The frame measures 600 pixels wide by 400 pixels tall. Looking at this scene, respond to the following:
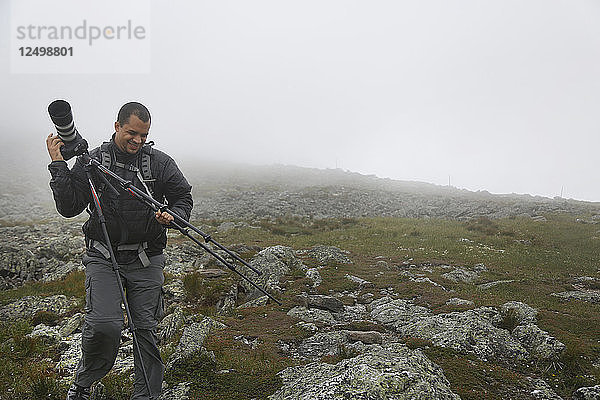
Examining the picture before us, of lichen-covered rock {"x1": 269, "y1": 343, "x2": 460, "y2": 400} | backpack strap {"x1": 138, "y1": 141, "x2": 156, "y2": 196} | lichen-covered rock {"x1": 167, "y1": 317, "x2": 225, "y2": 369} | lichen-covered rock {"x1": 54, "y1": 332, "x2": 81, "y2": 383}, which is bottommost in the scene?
lichen-covered rock {"x1": 54, "y1": 332, "x2": 81, "y2": 383}

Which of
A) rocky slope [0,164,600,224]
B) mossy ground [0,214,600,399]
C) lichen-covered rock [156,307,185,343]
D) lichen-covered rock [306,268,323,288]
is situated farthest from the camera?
rocky slope [0,164,600,224]

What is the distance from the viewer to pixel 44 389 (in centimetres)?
646

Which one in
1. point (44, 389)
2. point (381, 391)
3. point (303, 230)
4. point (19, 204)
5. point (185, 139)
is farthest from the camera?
point (185, 139)

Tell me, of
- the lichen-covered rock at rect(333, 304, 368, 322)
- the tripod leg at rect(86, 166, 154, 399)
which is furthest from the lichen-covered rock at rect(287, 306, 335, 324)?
the tripod leg at rect(86, 166, 154, 399)

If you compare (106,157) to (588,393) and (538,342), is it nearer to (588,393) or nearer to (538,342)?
(588,393)

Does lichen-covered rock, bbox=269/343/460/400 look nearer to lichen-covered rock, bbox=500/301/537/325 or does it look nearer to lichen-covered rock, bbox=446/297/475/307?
lichen-covered rock, bbox=500/301/537/325

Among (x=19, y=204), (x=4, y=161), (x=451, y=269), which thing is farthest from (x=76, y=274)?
(x=4, y=161)

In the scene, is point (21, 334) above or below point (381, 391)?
below

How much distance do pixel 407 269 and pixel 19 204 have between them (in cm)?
4953

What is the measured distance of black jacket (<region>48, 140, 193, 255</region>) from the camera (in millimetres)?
5236

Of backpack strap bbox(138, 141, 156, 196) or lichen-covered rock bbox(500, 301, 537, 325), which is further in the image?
lichen-covered rock bbox(500, 301, 537, 325)

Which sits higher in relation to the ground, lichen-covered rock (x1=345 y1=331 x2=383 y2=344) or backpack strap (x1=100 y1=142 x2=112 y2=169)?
backpack strap (x1=100 y1=142 x2=112 y2=169)

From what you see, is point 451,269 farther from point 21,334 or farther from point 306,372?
point 21,334

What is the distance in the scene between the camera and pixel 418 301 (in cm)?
1170
